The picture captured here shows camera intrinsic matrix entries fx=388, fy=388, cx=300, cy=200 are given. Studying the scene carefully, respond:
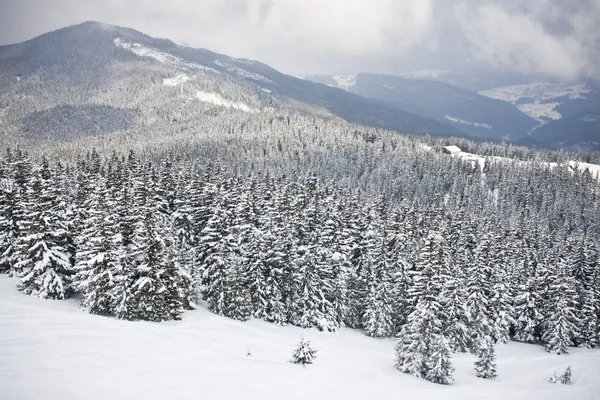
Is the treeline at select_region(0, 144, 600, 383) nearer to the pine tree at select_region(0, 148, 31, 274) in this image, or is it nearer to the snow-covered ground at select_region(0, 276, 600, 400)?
the pine tree at select_region(0, 148, 31, 274)

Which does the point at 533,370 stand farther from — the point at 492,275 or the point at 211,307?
the point at 211,307

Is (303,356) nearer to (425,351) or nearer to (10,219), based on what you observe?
(425,351)

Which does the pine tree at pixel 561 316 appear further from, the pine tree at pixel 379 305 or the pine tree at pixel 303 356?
the pine tree at pixel 303 356

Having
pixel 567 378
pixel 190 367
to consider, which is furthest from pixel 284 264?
pixel 567 378

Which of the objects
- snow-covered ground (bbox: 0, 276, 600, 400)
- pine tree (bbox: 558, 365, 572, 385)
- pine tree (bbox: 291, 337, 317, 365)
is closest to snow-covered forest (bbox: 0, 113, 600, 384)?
snow-covered ground (bbox: 0, 276, 600, 400)

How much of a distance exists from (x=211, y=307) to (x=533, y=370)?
108 feet

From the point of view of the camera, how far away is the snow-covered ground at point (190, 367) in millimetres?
15188

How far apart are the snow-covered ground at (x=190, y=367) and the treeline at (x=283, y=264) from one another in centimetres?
327

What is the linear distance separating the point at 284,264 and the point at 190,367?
82.0 ft

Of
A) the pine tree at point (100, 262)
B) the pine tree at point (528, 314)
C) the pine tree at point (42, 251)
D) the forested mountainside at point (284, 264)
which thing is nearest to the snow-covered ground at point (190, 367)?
the pine tree at point (42, 251)

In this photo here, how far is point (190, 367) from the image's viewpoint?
19.1 metres

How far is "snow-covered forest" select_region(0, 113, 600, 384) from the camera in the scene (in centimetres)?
3155

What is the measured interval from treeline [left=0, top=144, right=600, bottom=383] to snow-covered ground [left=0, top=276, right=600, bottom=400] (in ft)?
10.7

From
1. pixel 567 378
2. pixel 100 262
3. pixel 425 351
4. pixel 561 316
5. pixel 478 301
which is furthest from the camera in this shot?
pixel 561 316
